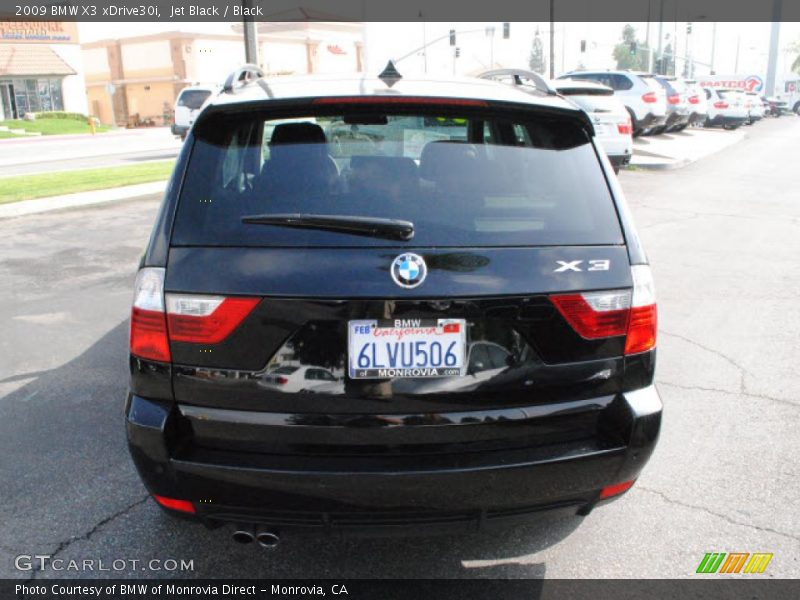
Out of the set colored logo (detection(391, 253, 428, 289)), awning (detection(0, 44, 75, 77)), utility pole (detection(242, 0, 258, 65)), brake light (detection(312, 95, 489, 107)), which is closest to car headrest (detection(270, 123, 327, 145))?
brake light (detection(312, 95, 489, 107))

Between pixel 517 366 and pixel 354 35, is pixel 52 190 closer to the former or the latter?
pixel 517 366

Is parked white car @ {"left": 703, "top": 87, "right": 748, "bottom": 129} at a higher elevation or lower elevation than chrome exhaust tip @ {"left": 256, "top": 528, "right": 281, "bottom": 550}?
higher

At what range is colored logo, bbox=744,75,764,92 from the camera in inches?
2442

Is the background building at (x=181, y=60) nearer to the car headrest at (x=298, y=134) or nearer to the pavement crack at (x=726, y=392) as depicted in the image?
the pavement crack at (x=726, y=392)

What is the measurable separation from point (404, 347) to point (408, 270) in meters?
0.25

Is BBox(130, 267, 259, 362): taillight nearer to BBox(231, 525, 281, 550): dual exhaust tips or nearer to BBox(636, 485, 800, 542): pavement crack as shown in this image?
BBox(231, 525, 281, 550): dual exhaust tips

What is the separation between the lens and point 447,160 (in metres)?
2.62

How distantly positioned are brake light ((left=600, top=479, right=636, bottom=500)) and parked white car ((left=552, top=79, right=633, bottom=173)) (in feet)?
45.6

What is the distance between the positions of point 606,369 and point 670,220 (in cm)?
961

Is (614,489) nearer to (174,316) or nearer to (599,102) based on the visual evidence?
(174,316)

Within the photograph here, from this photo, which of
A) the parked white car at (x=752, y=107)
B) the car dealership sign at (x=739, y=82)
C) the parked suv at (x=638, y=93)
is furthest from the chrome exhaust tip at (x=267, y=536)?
the car dealership sign at (x=739, y=82)

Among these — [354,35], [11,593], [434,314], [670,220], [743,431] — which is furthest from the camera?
[354,35]

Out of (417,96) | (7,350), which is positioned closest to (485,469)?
(417,96)

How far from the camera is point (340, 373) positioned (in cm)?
236
